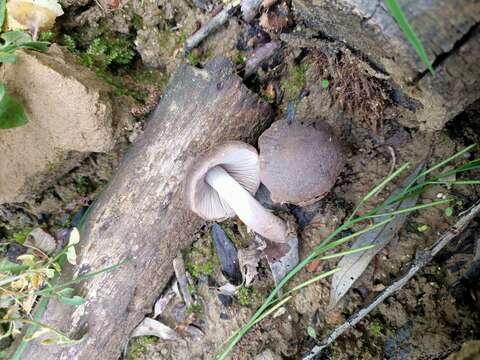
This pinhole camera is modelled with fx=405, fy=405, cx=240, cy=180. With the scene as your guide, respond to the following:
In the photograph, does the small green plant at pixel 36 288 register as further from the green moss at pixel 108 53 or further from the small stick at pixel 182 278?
the green moss at pixel 108 53

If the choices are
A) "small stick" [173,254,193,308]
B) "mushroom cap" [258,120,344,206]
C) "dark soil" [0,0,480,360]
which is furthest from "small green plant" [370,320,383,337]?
"small stick" [173,254,193,308]

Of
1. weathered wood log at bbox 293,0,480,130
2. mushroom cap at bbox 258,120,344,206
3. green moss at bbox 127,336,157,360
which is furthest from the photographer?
green moss at bbox 127,336,157,360

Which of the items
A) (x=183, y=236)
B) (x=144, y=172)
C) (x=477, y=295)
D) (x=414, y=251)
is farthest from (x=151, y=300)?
(x=477, y=295)

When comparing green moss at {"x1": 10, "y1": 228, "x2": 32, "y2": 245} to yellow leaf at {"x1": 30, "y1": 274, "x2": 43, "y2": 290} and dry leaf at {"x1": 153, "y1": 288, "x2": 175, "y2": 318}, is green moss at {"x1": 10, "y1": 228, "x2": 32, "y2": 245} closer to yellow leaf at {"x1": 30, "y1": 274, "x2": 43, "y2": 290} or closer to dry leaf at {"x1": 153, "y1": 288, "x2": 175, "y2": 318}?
yellow leaf at {"x1": 30, "y1": 274, "x2": 43, "y2": 290}

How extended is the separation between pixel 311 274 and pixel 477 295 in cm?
105

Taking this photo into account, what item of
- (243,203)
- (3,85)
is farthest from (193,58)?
(3,85)

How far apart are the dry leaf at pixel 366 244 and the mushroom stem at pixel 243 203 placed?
0.53 metres

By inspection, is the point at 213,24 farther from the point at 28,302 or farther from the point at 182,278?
the point at 28,302

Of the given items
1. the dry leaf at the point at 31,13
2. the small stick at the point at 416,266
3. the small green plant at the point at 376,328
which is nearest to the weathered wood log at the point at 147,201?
the dry leaf at the point at 31,13

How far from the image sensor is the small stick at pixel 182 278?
117 inches

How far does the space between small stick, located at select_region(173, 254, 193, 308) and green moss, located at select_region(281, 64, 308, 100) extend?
4.58ft

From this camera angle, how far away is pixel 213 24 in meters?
2.53

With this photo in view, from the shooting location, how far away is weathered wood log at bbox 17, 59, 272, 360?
2.52 m

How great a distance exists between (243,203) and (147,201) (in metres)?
0.62
